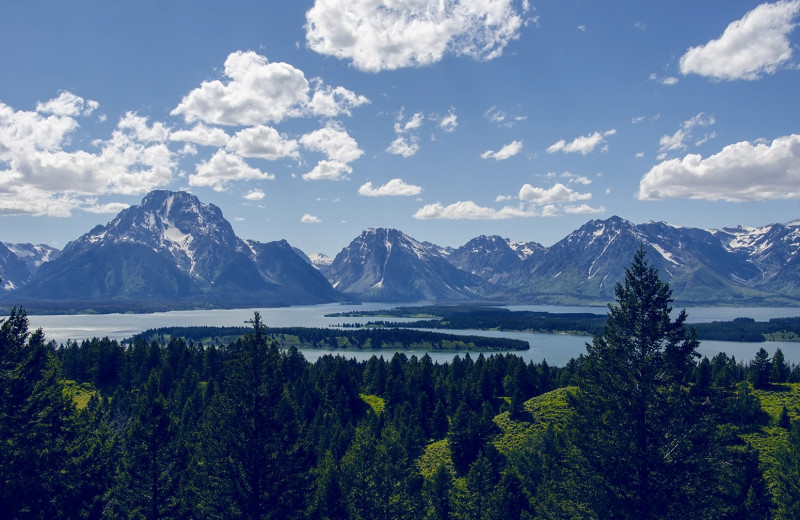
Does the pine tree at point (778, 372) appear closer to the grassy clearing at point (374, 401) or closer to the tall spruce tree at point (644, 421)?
the grassy clearing at point (374, 401)

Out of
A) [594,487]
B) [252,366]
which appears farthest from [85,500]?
[594,487]

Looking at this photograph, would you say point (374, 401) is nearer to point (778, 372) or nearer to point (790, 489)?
point (790, 489)

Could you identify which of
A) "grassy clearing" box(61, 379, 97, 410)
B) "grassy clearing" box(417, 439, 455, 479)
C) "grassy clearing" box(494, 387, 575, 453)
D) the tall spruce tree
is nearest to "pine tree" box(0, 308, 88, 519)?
the tall spruce tree

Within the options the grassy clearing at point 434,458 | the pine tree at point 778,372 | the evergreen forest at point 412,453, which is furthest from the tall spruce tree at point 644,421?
the pine tree at point 778,372

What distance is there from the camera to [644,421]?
26.6 meters

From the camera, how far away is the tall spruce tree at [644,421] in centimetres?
2583

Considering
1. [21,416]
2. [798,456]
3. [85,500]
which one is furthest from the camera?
[798,456]

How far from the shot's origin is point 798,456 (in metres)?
45.3

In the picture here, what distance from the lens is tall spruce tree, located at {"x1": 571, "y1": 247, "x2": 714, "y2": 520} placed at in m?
25.8

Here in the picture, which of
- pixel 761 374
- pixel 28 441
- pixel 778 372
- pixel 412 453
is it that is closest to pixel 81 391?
pixel 412 453

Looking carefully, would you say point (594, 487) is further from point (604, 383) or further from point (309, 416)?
point (309, 416)

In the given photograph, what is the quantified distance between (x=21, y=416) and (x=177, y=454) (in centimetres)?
1613

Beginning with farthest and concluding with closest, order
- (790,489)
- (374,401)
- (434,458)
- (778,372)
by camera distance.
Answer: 1. (374,401)
2. (778,372)
3. (434,458)
4. (790,489)

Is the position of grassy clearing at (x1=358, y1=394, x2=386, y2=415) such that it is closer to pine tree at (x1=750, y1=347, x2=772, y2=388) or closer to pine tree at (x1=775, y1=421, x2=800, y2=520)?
Answer: pine tree at (x1=750, y1=347, x2=772, y2=388)
